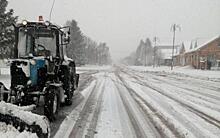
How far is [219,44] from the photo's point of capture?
62.1 metres

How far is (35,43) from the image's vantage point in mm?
8570

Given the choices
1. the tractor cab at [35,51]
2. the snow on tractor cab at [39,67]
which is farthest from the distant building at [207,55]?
the tractor cab at [35,51]

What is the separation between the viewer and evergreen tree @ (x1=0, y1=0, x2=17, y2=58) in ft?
72.0

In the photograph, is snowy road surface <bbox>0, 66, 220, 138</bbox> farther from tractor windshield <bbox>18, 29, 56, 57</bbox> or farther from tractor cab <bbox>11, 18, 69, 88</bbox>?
tractor windshield <bbox>18, 29, 56, 57</bbox>

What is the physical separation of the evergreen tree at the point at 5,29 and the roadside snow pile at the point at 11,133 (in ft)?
57.1

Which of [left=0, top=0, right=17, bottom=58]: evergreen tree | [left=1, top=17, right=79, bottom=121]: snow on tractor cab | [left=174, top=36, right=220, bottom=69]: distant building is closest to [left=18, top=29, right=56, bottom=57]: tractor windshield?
[left=1, top=17, right=79, bottom=121]: snow on tractor cab

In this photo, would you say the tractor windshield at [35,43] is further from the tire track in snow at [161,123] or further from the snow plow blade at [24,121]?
the tire track in snow at [161,123]

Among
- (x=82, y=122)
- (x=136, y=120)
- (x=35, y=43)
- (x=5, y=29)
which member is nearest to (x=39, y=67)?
(x=35, y=43)

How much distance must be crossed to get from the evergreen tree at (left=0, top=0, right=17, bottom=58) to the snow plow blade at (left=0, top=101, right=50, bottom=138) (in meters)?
17.3

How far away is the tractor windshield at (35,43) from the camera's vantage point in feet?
27.9

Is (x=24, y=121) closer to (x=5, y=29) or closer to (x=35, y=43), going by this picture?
(x=35, y=43)

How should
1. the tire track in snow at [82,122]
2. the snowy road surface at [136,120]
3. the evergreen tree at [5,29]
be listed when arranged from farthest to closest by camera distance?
the evergreen tree at [5,29] < the snowy road surface at [136,120] < the tire track in snow at [82,122]

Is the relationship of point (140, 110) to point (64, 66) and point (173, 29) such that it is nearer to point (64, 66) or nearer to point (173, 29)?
point (64, 66)

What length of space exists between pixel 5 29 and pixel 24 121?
19064mm
